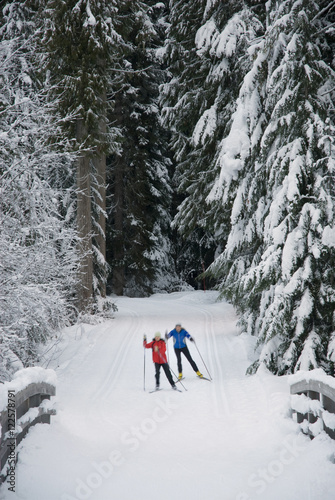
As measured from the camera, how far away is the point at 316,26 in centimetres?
1119

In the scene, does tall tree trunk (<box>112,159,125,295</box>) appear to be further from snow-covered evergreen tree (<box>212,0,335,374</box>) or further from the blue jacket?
snow-covered evergreen tree (<box>212,0,335,374</box>)

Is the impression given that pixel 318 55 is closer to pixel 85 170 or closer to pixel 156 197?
pixel 85 170

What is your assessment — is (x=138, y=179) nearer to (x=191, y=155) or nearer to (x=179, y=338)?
(x=191, y=155)

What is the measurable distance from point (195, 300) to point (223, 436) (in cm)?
Result: 1852

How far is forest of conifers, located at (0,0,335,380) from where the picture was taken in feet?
33.6

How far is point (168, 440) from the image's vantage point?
8.29 m

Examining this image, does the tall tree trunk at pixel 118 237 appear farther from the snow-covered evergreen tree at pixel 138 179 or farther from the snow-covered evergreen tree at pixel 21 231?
the snow-covered evergreen tree at pixel 21 231

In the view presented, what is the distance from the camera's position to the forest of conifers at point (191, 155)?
10.2m

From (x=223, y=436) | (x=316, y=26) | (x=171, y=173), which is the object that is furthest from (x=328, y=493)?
(x=171, y=173)

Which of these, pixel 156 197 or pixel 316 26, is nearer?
pixel 316 26

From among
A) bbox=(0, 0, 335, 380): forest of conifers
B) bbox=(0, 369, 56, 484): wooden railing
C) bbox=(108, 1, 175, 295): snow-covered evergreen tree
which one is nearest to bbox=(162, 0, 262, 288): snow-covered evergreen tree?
bbox=(0, 0, 335, 380): forest of conifers

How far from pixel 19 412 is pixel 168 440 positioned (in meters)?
2.80

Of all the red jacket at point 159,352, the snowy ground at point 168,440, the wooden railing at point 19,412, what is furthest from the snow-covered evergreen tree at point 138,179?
the wooden railing at point 19,412

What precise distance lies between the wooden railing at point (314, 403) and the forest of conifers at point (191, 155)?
7.13 feet
